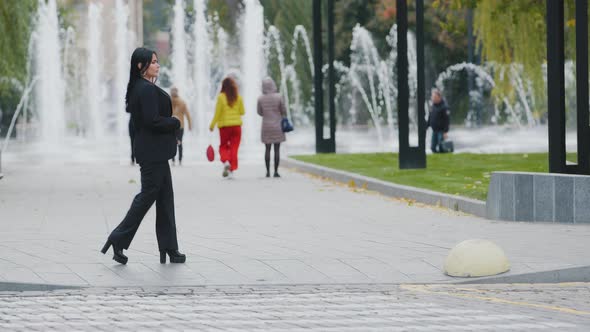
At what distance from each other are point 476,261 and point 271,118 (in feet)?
49.2

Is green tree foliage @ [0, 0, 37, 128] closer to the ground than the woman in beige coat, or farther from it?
farther from it

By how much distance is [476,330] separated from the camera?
912cm

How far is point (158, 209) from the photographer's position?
12.7m

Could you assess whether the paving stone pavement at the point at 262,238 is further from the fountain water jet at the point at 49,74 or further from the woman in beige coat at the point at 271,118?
the fountain water jet at the point at 49,74

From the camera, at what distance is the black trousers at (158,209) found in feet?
41.3

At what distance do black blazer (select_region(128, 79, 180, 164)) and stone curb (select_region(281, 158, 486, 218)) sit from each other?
18.7 feet

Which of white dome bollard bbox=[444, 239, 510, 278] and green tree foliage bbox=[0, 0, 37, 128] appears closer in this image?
white dome bollard bbox=[444, 239, 510, 278]

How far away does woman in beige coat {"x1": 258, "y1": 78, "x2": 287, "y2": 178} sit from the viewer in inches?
1045

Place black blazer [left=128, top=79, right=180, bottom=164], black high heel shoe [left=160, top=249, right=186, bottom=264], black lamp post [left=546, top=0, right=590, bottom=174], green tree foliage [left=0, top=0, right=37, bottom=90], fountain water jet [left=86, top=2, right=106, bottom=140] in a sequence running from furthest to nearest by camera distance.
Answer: fountain water jet [left=86, top=2, right=106, bottom=140], green tree foliage [left=0, top=0, right=37, bottom=90], black lamp post [left=546, top=0, right=590, bottom=174], black high heel shoe [left=160, top=249, right=186, bottom=264], black blazer [left=128, top=79, right=180, bottom=164]

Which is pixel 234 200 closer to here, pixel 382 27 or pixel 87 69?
pixel 382 27

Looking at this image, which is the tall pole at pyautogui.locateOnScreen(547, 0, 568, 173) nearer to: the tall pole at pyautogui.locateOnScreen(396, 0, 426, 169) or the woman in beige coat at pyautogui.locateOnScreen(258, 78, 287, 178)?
the tall pole at pyautogui.locateOnScreen(396, 0, 426, 169)

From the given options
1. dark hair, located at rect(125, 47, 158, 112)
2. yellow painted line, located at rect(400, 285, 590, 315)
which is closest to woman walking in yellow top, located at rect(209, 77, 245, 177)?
dark hair, located at rect(125, 47, 158, 112)

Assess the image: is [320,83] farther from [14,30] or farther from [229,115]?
[229,115]

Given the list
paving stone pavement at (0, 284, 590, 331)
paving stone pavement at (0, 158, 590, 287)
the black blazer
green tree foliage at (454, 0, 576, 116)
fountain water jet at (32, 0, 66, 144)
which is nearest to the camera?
paving stone pavement at (0, 284, 590, 331)
